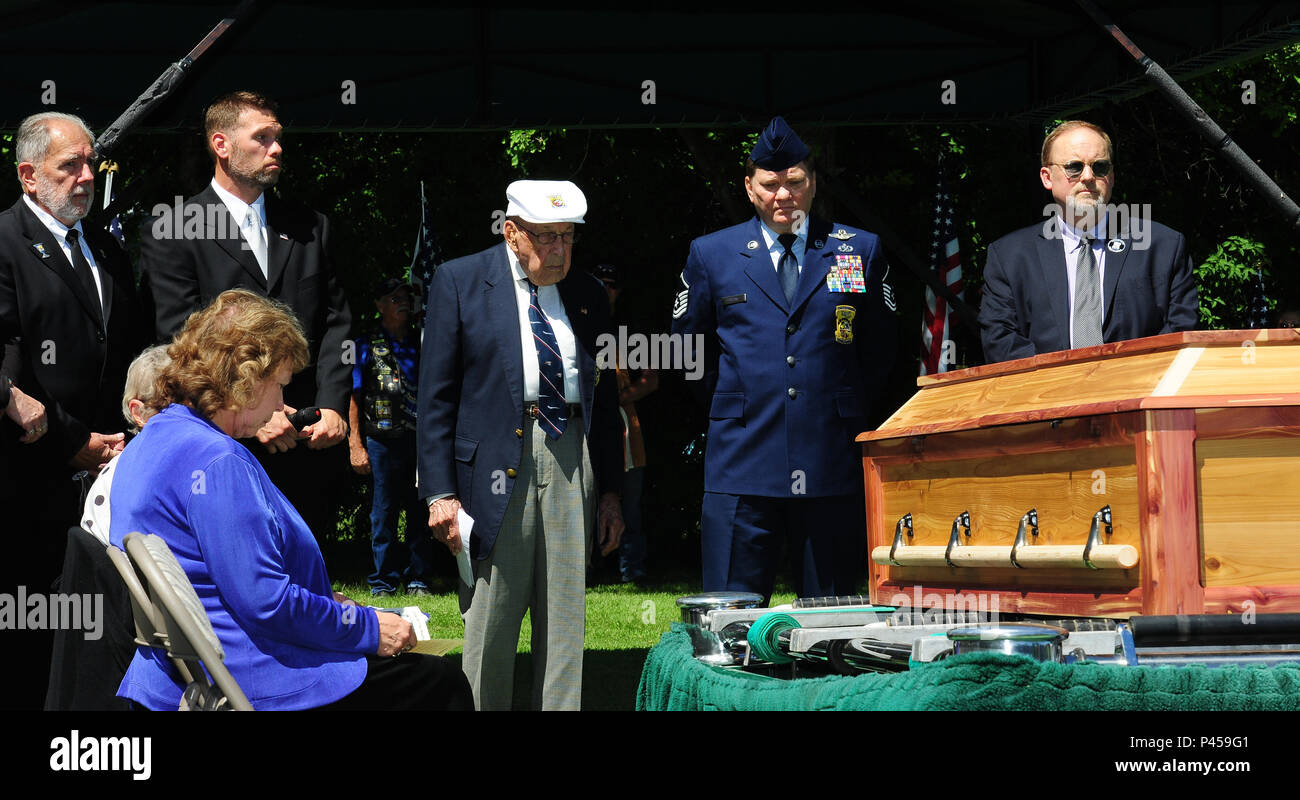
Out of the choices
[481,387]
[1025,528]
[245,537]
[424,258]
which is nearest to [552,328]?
[481,387]

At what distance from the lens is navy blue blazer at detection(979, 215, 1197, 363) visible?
436cm

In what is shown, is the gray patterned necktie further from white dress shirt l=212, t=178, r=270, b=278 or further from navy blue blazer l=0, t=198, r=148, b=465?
navy blue blazer l=0, t=198, r=148, b=465

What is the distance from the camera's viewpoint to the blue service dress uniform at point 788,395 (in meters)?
4.70

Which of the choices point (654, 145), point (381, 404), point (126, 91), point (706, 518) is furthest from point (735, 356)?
point (654, 145)

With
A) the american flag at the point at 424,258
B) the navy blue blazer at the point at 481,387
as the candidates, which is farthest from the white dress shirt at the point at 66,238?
the american flag at the point at 424,258

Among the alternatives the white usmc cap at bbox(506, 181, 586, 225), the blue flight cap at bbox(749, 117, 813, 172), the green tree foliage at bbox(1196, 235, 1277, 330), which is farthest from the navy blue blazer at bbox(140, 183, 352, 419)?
the green tree foliage at bbox(1196, 235, 1277, 330)

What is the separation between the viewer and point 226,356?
3385 mm

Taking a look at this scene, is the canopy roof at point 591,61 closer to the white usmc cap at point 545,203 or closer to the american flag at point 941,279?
the american flag at point 941,279

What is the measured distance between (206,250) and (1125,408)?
3206 mm

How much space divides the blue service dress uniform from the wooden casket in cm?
111

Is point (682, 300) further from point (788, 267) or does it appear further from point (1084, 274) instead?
point (1084, 274)

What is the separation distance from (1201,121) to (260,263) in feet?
14.7

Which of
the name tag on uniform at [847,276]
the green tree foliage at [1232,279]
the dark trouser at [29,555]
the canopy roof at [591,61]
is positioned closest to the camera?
the dark trouser at [29,555]

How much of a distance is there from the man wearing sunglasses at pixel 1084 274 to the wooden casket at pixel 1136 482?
0.89m
